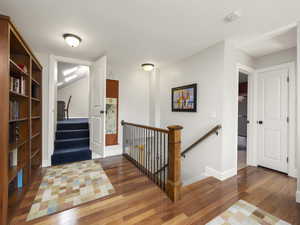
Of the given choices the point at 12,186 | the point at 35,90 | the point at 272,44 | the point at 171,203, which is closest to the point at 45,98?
the point at 35,90

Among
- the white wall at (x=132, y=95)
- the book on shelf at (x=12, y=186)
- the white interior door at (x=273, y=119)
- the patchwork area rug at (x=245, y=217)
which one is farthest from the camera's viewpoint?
the white wall at (x=132, y=95)

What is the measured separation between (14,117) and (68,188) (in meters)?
1.21

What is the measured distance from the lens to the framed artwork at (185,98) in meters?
2.91

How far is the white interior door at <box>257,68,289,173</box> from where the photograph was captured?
8.52ft

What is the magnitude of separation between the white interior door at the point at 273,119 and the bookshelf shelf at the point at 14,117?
4051mm

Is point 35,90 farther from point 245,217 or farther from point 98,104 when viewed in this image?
point 245,217

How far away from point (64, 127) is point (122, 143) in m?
1.61

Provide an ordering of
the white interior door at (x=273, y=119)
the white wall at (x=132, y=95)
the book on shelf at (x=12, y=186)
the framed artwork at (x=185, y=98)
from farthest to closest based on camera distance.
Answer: the white wall at (x=132, y=95) → the framed artwork at (x=185, y=98) → the white interior door at (x=273, y=119) → the book on shelf at (x=12, y=186)

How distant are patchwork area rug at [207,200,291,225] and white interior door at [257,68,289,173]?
5.32 feet

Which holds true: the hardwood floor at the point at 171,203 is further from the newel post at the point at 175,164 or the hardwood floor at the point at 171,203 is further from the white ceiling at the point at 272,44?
the white ceiling at the point at 272,44

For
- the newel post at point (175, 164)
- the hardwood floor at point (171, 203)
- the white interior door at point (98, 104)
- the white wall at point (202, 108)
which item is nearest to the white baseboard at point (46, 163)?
the hardwood floor at point (171, 203)

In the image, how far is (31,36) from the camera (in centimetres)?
224

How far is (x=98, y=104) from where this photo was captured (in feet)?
9.87

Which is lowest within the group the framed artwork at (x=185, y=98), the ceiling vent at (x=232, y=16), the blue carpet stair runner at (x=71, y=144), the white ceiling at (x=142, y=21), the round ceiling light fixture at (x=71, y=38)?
the blue carpet stair runner at (x=71, y=144)
